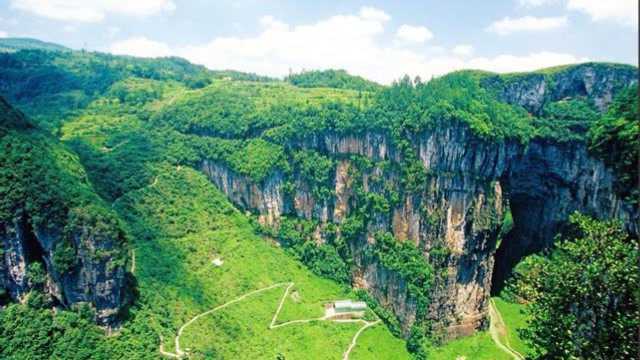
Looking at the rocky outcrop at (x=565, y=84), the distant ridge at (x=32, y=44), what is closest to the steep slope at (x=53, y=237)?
the rocky outcrop at (x=565, y=84)

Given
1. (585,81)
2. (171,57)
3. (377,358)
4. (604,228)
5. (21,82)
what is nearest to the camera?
(604,228)

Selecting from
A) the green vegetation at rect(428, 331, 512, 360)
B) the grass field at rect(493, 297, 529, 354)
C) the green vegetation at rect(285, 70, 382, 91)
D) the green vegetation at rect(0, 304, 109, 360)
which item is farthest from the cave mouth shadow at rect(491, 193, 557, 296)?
the green vegetation at rect(0, 304, 109, 360)

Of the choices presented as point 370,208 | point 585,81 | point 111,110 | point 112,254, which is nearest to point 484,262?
point 370,208

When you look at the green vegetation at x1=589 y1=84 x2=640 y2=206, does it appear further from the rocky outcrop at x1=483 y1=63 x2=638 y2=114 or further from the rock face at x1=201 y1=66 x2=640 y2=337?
the rocky outcrop at x1=483 y1=63 x2=638 y2=114

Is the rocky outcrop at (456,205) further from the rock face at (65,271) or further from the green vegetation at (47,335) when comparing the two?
the green vegetation at (47,335)

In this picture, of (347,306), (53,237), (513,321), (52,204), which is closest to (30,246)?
(53,237)

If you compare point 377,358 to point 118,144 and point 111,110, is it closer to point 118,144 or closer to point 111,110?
point 118,144
